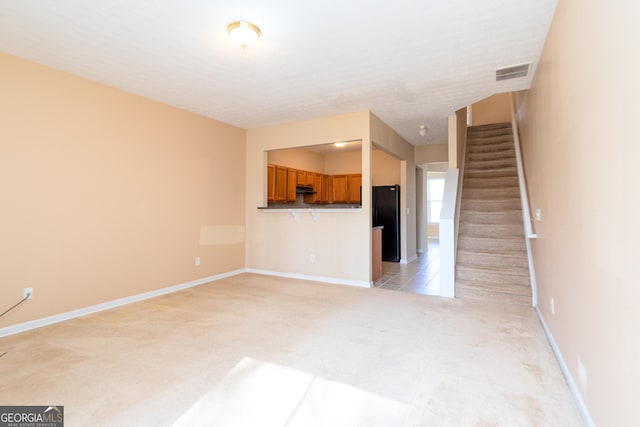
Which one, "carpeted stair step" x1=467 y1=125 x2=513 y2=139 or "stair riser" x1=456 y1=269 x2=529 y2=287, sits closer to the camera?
"stair riser" x1=456 y1=269 x2=529 y2=287

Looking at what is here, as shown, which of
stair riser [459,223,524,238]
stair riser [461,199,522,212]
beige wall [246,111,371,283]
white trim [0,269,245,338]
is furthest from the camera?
stair riser [461,199,522,212]

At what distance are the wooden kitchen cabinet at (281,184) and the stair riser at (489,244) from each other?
3532mm

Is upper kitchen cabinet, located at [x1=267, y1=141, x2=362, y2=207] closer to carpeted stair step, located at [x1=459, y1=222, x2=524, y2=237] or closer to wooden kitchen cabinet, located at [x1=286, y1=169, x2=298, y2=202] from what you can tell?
wooden kitchen cabinet, located at [x1=286, y1=169, x2=298, y2=202]

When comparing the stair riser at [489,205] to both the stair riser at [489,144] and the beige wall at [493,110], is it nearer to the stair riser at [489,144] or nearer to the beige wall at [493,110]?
the stair riser at [489,144]

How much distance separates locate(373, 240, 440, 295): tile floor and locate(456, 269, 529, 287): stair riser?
0.42 metres

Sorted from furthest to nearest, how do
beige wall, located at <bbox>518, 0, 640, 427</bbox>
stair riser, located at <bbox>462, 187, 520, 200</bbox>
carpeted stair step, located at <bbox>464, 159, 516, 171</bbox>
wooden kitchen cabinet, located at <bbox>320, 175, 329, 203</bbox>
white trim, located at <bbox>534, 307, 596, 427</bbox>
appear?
wooden kitchen cabinet, located at <bbox>320, 175, 329, 203</bbox>
carpeted stair step, located at <bbox>464, 159, 516, 171</bbox>
stair riser, located at <bbox>462, 187, 520, 200</bbox>
white trim, located at <bbox>534, 307, 596, 427</bbox>
beige wall, located at <bbox>518, 0, 640, 427</bbox>

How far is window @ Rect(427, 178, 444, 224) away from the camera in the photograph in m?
10.7

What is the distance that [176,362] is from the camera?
7.35 ft

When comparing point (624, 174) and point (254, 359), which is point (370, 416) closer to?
point (254, 359)

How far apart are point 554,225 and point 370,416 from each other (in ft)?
6.56

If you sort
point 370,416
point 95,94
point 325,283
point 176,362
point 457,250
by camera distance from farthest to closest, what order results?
point 325,283, point 457,250, point 95,94, point 176,362, point 370,416

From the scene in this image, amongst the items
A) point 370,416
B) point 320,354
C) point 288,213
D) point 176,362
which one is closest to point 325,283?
point 288,213

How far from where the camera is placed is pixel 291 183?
21.9 feet

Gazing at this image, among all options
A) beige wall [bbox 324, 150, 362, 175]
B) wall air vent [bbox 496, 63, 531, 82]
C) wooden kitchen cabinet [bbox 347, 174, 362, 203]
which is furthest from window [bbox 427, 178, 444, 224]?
wall air vent [bbox 496, 63, 531, 82]
